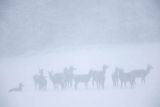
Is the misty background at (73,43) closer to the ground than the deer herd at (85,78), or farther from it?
farther from it

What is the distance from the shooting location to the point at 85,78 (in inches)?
102

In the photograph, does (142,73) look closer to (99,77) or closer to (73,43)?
(99,77)

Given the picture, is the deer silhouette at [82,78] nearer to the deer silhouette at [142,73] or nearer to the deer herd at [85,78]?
the deer herd at [85,78]

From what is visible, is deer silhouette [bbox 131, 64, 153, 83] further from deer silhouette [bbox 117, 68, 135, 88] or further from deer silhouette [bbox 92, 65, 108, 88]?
deer silhouette [bbox 92, 65, 108, 88]

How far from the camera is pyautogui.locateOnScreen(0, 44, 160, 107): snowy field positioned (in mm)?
2523

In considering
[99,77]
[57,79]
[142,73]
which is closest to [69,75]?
[57,79]

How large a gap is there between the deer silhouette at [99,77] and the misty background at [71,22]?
0.93 ft

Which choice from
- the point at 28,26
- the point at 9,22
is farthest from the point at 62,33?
the point at 9,22

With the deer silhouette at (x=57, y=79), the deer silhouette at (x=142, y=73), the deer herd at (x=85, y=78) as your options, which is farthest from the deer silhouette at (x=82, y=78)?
the deer silhouette at (x=142, y=73)

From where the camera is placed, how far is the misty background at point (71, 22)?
8.63 feet

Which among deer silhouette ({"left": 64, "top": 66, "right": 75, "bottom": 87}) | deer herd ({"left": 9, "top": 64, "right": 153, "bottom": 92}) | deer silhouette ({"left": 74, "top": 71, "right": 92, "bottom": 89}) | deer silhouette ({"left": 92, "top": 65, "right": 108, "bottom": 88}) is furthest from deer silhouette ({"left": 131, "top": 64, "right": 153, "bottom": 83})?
deer silhouette ({"left": 64, "top": 66, "right": 75, "bottom": 87})

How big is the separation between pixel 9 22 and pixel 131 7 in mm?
1247

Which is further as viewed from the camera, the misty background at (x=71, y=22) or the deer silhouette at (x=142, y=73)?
the misty background at (x=71, y=22)

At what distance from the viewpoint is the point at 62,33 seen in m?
2.65
